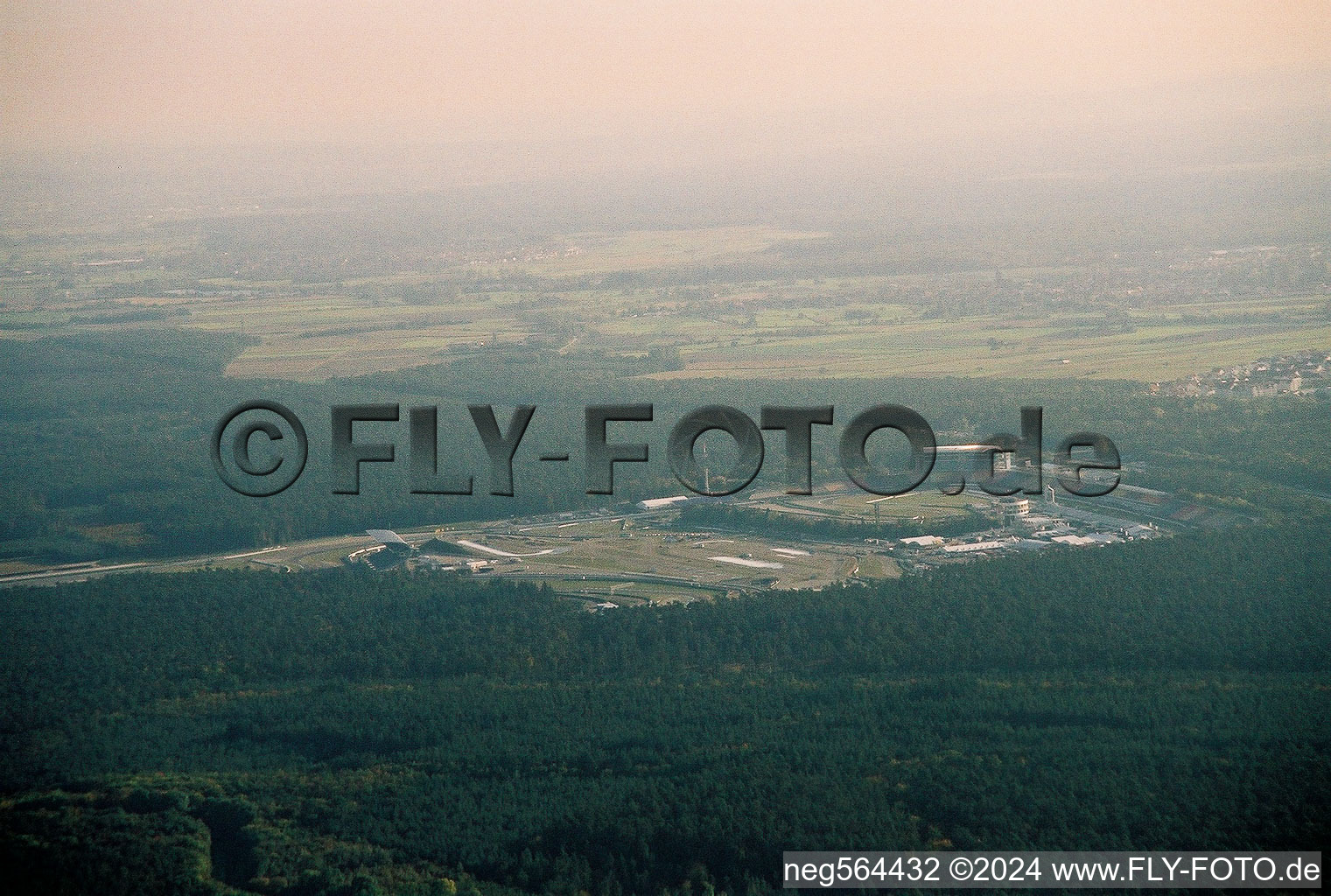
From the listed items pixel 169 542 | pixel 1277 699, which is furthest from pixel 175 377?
pixel 1277 699

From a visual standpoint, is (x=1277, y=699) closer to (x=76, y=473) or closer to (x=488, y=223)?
(x=76, y=473)

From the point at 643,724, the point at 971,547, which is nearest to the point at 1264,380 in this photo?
the point at 971,547

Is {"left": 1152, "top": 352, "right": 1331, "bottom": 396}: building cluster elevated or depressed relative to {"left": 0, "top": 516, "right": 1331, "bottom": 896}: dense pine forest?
elevated

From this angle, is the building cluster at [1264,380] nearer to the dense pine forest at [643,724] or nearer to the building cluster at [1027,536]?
the building cluster at [1027,536]

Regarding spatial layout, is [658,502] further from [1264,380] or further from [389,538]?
[1264,380]

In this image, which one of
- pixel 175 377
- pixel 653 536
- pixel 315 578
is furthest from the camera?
pixel 175 377

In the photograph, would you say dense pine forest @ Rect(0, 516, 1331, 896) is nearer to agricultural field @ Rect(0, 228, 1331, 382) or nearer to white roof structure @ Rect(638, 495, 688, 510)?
white roof structure @ Rect(638, 495, 688, 510)

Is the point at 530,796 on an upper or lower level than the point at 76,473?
lower

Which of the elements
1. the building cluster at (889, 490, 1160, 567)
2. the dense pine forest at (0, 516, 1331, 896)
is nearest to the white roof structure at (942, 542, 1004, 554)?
the building cluster at (889, 490, 1160, 567)
